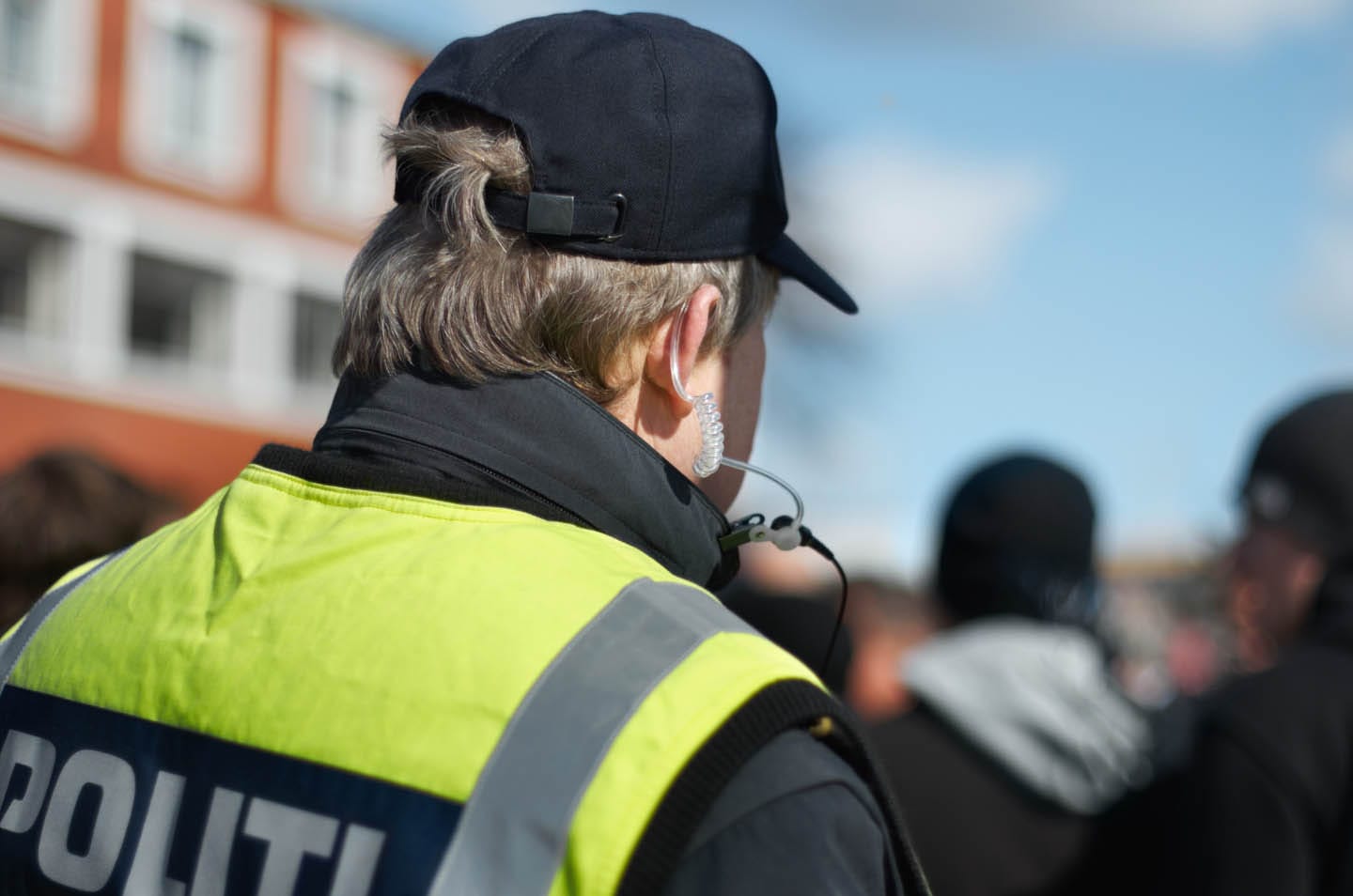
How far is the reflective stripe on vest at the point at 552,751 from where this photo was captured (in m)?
1.08

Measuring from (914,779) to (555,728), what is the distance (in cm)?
202

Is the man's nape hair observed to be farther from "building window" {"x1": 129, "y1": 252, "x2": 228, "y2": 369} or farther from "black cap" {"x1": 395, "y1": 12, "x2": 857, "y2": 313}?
"building window" {"x1": 129, "y1": 252, "x2": 228, "y2": 369}

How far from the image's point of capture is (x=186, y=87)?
71.9ft

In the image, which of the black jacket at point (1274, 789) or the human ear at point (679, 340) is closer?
the human ear at point (679, 340)

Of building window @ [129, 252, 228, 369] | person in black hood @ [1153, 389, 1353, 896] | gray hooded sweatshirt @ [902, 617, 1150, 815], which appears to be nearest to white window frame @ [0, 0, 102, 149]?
building window @ [129, 252, 228, 369]

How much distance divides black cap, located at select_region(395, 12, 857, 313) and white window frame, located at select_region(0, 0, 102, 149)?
66.5ft

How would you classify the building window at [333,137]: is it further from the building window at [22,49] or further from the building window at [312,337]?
the building window at [22,49]

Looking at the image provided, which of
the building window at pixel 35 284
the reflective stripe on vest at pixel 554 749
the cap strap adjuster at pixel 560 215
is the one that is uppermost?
the cap strap adjuster at pixel 560 215

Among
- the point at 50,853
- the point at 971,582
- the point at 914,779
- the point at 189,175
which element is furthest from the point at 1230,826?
the point at 189,175

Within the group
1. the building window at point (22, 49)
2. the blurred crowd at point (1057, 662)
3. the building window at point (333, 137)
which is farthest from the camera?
the building window at point (333, 137)

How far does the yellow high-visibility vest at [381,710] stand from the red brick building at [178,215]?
17904 mm

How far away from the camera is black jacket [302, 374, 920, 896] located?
114cm

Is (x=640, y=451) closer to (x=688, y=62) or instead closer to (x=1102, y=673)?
(x=688, y=62)

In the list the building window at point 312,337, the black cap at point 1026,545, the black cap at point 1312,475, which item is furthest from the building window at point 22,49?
the black cap at point 1312,475
